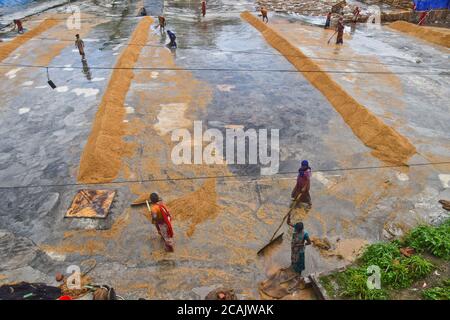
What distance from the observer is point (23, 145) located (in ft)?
40.2

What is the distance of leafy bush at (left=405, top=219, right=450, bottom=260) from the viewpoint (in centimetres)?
720

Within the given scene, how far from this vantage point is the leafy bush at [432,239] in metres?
7.20

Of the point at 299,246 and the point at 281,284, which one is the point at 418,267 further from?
the point at 281,284

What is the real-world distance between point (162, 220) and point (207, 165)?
12.2 ft

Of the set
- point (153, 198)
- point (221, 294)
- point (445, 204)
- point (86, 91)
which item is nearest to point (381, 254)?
point (445, 204)

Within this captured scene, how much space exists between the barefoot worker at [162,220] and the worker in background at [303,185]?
141 inches

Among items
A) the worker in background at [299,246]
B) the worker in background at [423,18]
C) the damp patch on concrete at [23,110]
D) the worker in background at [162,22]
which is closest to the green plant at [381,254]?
the worker in background at [299,246]

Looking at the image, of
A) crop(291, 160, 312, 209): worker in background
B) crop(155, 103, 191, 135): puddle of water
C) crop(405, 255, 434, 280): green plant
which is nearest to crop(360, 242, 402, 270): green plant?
crop(405, 255, 434, 280): green plant

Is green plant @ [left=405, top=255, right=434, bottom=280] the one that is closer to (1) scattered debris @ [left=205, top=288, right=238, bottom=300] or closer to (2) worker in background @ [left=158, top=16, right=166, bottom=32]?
(1) scattered debris @ [left=205, top=288, right=238, bottom=300]

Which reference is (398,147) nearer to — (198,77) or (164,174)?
(164,174)

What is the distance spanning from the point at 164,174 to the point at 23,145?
574cm

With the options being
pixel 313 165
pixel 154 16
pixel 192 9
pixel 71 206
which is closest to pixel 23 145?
pixel 71 206

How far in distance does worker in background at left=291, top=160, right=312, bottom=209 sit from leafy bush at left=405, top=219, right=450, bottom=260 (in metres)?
2.57
